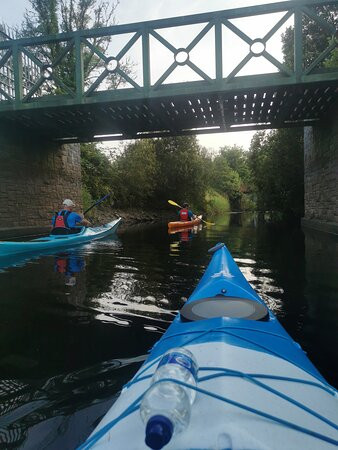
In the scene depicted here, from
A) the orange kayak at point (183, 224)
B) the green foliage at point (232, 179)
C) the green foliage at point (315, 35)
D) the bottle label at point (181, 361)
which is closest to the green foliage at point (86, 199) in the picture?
the orange kayak at point (183, 224)

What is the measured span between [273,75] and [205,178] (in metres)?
21.7

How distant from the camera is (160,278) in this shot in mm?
5008

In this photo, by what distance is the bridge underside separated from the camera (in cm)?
786

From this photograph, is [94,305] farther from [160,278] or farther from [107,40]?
[107,40]

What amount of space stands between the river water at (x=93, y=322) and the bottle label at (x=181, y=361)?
0.96 metres

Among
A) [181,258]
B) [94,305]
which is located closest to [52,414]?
[94,305]

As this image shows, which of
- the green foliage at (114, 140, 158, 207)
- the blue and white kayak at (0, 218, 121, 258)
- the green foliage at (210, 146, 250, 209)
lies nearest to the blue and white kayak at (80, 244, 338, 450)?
the blue and white kayak at (0, 218, 121, 258)

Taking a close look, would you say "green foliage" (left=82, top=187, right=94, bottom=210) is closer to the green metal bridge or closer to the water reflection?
the green metal bridge

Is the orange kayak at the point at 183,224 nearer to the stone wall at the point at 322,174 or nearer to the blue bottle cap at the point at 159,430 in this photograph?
the stone wall at the point at 322,174

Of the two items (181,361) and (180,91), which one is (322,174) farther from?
(181,361)

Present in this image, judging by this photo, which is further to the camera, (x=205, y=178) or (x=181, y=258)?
(x=205, y=178)

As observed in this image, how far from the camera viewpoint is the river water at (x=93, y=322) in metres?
1.79

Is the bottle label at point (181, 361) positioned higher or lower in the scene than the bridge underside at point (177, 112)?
lower

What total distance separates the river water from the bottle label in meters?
0.96
